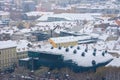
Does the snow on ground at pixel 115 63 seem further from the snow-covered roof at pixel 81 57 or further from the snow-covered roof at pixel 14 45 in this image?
the snow-covered roof at pixel 14 45

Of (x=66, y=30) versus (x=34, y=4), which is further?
(x=34, y=4)

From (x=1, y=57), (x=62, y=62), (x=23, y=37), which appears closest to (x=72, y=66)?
(x=62, y=62)

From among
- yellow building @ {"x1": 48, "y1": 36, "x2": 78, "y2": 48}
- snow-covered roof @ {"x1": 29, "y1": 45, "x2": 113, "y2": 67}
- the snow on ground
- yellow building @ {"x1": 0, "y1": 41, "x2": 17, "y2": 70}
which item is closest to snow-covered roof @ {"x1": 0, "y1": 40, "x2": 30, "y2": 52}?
yellow building @ {"x1": 0, "y1": 41, "x2": 17, "y2": 70}

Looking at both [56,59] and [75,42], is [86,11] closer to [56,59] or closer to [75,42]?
[75,42]

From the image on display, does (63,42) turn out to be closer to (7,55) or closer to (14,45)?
(14,45)

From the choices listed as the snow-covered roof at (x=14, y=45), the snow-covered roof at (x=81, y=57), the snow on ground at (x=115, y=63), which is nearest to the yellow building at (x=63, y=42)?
the snow-covered roof at (x=14, y=45)

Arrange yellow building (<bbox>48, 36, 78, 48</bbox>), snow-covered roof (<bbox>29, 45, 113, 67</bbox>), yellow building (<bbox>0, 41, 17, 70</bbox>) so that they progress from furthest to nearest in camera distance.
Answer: yellow building (<bbox>48, 36, 78, 48</bbox>) → yellow building (<bbox>0, 41, 17, 70</bbox>) → snow-covered roof (<bbox>29, 45, 113, 67</bbox>)

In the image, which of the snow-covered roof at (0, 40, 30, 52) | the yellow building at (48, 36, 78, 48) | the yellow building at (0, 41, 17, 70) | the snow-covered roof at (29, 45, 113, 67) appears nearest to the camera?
the snow-covered roof at (29, 45, 113, 67)

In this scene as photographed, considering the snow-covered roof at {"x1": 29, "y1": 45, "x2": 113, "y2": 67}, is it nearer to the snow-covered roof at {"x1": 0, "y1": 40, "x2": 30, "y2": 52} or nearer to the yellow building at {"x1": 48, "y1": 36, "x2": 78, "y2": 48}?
the snow-covered roof at {"x1": 0, "y1": 40, "x2": 30, "y2": 52}

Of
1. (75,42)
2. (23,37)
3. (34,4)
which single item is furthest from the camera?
(34,4)
